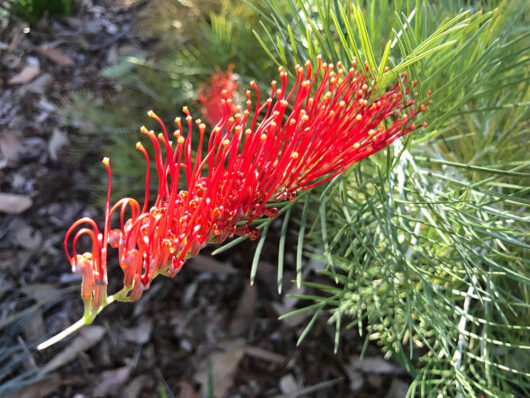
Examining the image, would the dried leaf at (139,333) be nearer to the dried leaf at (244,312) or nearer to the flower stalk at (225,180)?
the dried leaf at (244,312)

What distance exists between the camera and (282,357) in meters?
1.21

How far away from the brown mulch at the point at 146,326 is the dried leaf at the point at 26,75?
8.0 inches

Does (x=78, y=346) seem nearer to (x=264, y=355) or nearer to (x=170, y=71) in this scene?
(x=264, y=355)

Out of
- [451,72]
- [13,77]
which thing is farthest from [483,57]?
[13,77]

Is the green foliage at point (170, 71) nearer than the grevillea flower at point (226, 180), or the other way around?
the grevillea flower at point (226, 180)

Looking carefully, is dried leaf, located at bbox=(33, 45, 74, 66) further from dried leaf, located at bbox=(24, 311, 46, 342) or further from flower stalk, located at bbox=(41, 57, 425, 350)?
flower stalk, located at bbox=(41, 57, 425, 350)

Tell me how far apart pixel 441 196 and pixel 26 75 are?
1.49 meters

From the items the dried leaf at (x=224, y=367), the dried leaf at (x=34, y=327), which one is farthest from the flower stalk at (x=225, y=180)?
the dried leaf at (x=34, y=327)

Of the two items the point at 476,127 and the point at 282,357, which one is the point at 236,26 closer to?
the point at 476,127

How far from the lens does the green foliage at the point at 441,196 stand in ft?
1.90

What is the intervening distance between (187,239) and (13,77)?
150 centimetres

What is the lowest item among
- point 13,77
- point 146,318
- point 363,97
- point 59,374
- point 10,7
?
point 59,374

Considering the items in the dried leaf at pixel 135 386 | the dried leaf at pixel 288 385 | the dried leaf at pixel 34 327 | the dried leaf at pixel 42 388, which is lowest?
the dried leaf at pixel 42 388

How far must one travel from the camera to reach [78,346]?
1.20 metres
